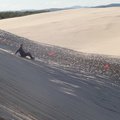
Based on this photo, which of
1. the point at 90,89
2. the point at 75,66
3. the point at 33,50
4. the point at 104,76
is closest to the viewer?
the point at 90,89

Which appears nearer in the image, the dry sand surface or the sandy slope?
the sandy slope

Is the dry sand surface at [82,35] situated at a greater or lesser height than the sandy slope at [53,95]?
lesser

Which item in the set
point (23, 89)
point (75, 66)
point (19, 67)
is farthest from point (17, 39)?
point (23, 89)

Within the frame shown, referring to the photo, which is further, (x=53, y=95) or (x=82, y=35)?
(x=82, y=35)

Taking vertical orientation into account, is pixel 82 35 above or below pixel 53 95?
below

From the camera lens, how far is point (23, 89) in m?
11.0

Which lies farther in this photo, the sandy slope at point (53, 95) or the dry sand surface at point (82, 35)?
the dry sand surface at point (82, 35)

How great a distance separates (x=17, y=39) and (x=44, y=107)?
55.2 ft

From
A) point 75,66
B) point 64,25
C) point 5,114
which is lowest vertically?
point 64,25

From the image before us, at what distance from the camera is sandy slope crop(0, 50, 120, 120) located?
29.0 ft

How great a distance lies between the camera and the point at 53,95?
11.0 meters

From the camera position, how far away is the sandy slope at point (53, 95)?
8.83m

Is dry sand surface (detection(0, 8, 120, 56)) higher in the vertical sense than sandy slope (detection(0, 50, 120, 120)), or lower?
lower

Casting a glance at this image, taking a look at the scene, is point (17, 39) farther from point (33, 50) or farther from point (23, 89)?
point (23, 89)
